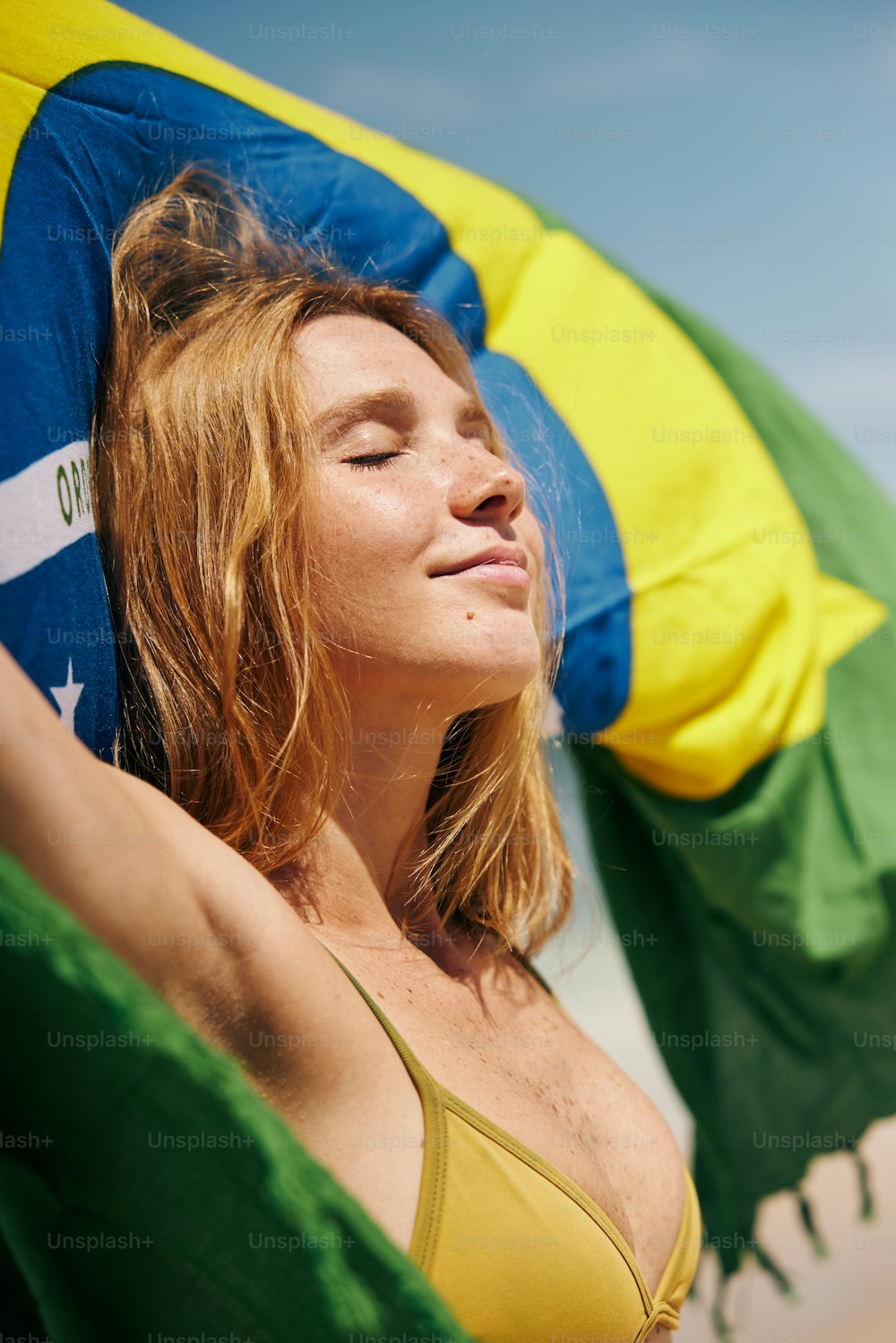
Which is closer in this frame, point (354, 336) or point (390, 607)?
point (390, 607)

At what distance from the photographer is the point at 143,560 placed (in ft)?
3.54

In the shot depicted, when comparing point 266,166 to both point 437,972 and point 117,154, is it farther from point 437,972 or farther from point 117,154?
point 437,972

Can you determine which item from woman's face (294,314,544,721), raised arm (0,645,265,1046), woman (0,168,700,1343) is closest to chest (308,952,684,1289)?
woman (0,168,700,1343)

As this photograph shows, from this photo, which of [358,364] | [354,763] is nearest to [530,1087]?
[354,763]

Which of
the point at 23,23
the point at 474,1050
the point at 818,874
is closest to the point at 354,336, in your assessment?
the point at 23,23

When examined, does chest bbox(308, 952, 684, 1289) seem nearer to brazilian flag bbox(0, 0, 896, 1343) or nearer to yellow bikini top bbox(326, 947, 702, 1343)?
yellow bikini top bbox(326, 947, 702, 1343)

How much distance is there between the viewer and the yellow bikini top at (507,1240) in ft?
2.67

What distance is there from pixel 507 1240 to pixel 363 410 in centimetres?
74

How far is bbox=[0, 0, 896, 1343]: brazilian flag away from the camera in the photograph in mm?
1099

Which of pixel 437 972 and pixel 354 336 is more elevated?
pixel 354 336

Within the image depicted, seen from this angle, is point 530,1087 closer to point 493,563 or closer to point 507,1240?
point 507,1240

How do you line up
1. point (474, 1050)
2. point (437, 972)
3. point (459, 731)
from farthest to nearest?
point (459, 731), point (437, 972), point (474, 1050)

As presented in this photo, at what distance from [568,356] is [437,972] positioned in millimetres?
914

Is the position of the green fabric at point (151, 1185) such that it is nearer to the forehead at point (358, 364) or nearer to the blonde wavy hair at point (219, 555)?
the blonde wavy hair at point (219, 555)
